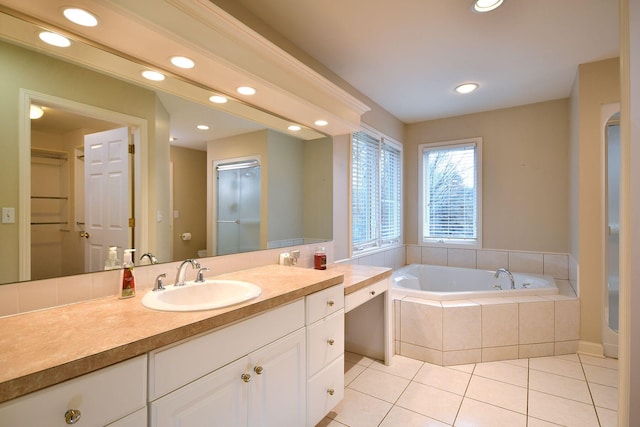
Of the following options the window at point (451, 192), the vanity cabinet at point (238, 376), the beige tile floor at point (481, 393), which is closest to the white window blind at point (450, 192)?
the window at point (451, 192)

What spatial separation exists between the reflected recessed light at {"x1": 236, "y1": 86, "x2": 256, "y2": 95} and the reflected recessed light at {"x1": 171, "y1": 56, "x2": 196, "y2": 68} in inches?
12.6

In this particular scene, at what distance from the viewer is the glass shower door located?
1841 mm

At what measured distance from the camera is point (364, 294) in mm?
2020

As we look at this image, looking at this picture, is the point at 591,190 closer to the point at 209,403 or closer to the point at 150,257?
the point at 209,403

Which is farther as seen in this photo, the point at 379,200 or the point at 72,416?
the point at 379,200

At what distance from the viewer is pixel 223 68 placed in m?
1.52

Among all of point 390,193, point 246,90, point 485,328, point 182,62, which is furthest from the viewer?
point 390,193

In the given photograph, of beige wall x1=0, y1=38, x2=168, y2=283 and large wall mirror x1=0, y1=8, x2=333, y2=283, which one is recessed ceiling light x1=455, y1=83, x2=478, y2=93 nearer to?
large wall mirror x1=0, y1=8, x2=333, y2=283

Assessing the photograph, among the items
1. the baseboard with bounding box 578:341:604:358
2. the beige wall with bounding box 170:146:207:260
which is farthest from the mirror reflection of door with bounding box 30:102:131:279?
the baseboard with bounding box 578:341:604:358

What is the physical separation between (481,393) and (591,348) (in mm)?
1284

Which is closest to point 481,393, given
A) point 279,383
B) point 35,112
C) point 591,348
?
point 591,348

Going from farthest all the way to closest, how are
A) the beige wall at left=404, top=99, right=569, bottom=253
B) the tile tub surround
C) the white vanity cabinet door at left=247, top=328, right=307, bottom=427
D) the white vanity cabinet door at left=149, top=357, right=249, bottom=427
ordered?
the beige wall at left=404, top=99, right=569, bottom=253, the tile tub surround, the white vanity cabinet door at left=247, top=328, right=307, bottom=427, the white vanity cabinet door at left=149, top=357, right=249, bottom=427

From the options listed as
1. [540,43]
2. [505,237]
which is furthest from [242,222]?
[505,237]

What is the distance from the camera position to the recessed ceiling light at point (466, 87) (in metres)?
2.89
